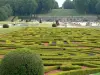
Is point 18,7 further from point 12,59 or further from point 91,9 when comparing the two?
point 12,59

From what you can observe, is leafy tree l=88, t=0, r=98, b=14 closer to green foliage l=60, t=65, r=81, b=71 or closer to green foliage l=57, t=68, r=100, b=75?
green foliage l=60, t=65, r=81, b=71

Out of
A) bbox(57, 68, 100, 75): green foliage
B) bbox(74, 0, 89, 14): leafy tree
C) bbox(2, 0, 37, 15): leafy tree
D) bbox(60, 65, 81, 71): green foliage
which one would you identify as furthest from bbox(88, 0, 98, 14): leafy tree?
bbox(57, 68, 100, 75): green foliage

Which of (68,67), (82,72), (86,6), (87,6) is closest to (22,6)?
(86,6)

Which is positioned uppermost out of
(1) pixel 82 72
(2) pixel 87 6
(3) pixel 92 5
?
(1) pixel 82 72

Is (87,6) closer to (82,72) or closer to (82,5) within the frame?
(82,5)

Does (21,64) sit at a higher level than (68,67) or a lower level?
higher

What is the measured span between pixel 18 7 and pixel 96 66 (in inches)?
2909

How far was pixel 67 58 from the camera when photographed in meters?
12.2

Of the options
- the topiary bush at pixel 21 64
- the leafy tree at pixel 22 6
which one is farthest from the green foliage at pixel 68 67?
the leafy tree at pixel 22 6

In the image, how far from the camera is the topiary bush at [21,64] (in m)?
7.78

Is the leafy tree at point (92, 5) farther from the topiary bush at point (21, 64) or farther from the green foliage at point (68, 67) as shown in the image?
the topiary bush at point (21, 64)

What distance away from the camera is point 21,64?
7.80 metres

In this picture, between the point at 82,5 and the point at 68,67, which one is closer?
the point at 68,67

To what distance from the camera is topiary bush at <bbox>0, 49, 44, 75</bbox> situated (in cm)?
778
